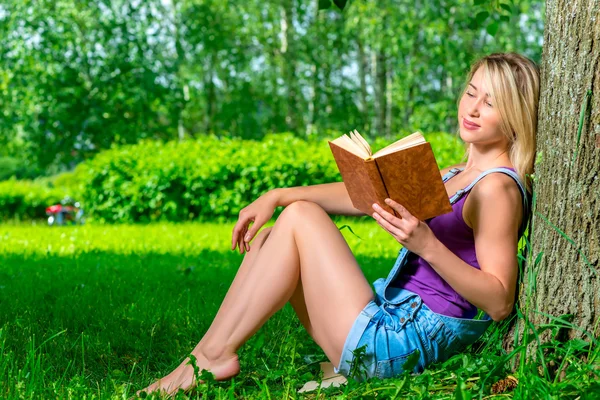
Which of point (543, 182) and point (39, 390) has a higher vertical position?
point (543, 182)

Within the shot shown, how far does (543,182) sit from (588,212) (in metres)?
0.18

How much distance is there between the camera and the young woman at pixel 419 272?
2262 millimetres

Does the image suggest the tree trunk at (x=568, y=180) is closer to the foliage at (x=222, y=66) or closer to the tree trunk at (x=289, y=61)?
the foliage at (x=222, y=66)

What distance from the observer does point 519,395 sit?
1.99 meters

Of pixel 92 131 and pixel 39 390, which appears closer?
pixel 39 390

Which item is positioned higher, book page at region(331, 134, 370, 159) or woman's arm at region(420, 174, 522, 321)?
book page at region(331, 134, 370, 159)

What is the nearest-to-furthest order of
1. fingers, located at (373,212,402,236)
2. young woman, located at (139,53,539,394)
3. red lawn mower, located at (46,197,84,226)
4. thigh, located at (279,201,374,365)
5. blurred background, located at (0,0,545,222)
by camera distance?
fingers, located at (373,212,402,236), young woman, located at (139,53,539,394), thigh, located at (279,201,374,365), blurred background, located at (0,0,545,222), red lawn mower, located at (46,197,84,226)

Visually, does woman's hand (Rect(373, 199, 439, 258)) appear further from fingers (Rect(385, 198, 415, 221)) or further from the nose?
the nose

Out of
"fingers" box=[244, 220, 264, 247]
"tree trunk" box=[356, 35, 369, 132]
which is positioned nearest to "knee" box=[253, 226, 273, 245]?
"fingers" box=[244, 220, 264, 247]

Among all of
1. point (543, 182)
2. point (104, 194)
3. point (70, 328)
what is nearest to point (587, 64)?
point (543, 182)

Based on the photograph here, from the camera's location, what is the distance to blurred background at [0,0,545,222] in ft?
30.5

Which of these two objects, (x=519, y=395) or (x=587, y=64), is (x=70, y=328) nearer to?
(x=519, y=395)

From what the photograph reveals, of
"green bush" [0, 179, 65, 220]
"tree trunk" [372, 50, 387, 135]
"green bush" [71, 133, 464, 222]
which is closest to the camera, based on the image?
"green bush" [71, 133, 464, 222]

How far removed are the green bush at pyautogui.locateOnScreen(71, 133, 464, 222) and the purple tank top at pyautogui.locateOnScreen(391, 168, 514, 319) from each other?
656 centimetres
